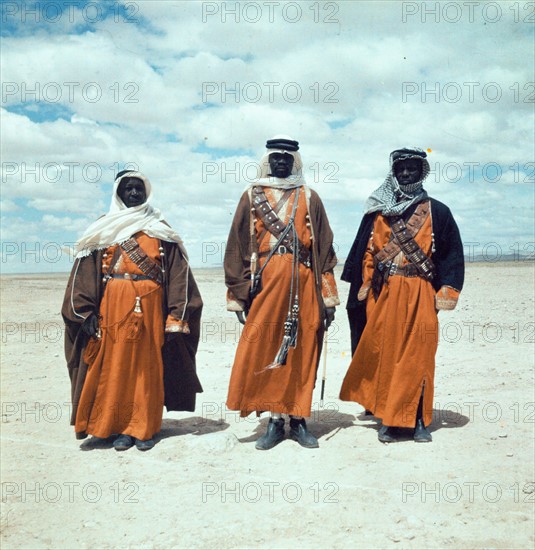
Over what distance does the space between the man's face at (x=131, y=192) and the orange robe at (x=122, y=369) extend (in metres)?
0.42

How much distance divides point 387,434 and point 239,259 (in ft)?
6.14

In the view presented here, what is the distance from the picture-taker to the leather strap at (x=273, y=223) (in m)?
4.87

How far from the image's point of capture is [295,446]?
487cm

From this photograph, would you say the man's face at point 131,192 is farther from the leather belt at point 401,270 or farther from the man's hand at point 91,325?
the leather belt at point 401,270

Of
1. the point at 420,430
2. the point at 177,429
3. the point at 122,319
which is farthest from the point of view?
the point at 177,429

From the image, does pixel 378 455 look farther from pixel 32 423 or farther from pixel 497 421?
pixel 32 423

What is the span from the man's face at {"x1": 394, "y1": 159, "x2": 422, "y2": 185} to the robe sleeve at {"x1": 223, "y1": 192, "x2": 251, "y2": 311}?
1.32m

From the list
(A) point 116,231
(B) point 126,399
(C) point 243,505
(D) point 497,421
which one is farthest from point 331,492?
(A) point 116,231

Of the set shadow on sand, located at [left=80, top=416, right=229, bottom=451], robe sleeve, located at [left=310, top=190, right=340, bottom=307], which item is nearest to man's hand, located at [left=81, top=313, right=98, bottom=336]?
shadow on sand, located at [left=80, top=416, right=229, bottom=451]

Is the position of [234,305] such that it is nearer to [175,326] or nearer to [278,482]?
[175,326]

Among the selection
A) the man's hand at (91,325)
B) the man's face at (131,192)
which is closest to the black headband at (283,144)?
the man's face at (131,192)

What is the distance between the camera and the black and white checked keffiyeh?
507 cm

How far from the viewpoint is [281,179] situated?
195 inches

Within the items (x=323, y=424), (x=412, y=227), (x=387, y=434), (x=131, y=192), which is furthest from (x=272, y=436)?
(x=131, y=192)
